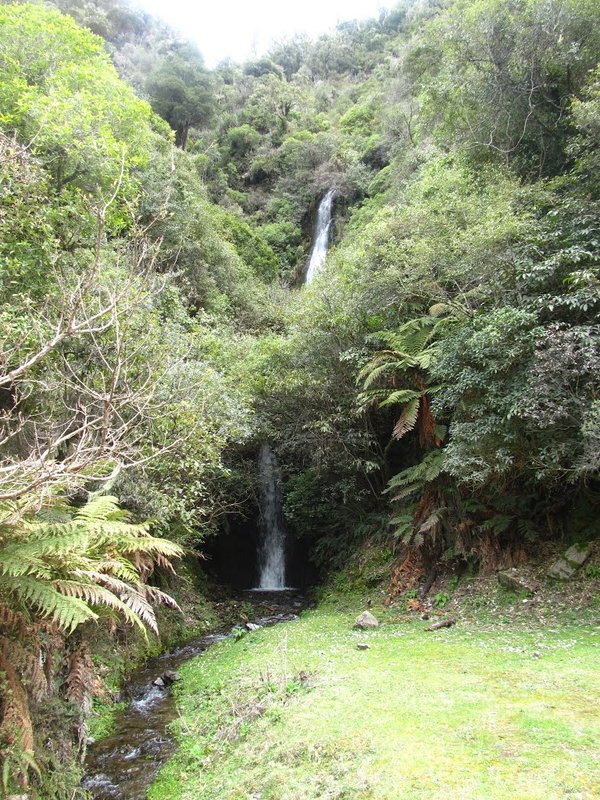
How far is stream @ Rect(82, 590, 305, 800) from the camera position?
6.32 metres

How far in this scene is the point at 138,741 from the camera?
24.3 ft

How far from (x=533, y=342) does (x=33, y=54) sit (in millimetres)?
15142

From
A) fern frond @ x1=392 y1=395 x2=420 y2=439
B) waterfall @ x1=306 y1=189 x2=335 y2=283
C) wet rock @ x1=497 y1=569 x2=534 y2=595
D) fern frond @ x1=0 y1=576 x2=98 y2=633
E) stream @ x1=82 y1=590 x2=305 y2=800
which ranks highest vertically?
waterfall @ x1=306 y1=189 x2=335 y2=283

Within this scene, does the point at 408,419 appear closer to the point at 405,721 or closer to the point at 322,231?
the point at 405,721

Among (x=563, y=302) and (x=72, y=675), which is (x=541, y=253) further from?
(x=72, y=675)

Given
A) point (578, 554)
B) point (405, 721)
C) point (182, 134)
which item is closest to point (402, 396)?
point (578, 554)

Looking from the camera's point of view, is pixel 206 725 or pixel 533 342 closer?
pixel 206 725

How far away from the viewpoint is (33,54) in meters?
13.3

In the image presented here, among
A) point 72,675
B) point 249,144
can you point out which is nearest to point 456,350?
point 72,675

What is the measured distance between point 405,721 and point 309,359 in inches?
462

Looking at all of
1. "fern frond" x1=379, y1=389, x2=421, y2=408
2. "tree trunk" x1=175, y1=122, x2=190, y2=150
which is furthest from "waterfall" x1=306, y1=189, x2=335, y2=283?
"fern frond" x1=379, y1=389, x2=421, y2=408

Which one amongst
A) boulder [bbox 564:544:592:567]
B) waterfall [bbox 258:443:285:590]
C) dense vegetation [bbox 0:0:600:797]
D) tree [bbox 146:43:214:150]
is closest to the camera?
dense vegetation [bbox 0:0:600:797]

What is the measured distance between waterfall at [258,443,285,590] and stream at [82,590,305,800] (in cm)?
900

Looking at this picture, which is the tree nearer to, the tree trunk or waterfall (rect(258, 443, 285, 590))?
the tree trunk
